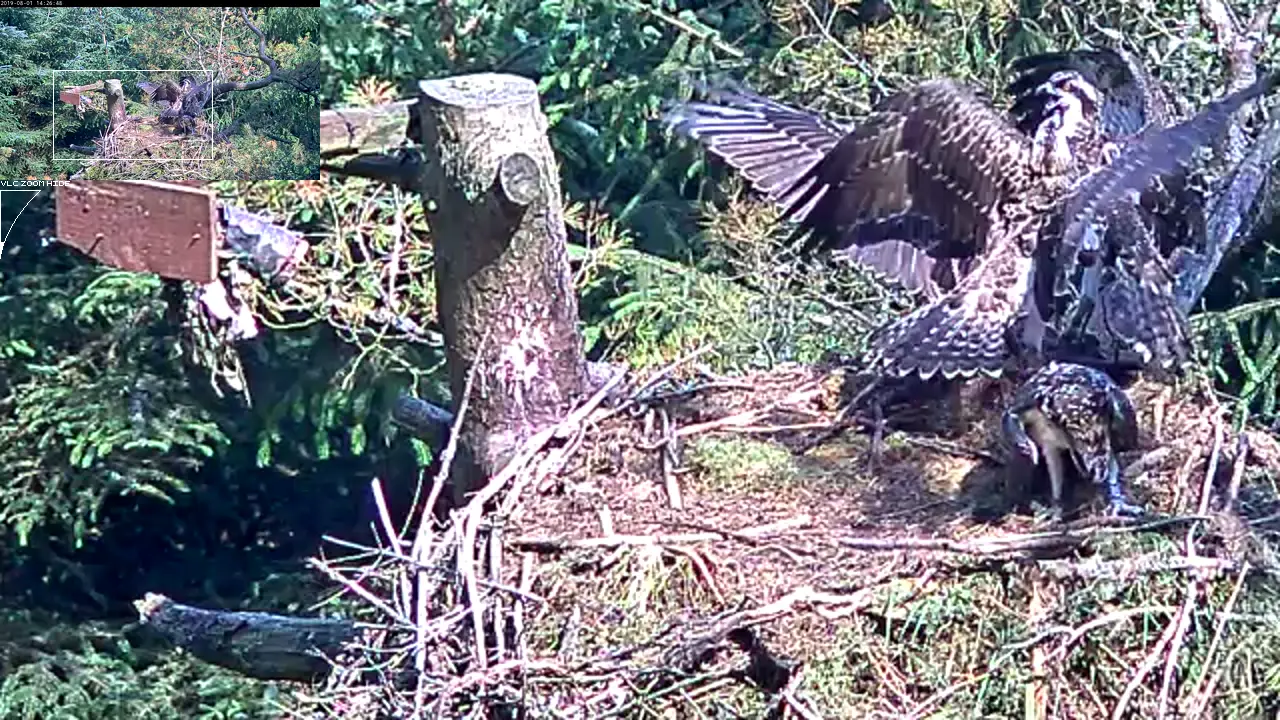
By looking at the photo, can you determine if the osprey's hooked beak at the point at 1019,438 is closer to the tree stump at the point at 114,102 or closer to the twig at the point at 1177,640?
the twig at the point at 1177,640

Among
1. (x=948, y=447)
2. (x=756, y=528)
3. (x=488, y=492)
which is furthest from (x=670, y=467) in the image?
(x=948, y=447)

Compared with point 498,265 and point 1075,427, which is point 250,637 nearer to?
point 498,265

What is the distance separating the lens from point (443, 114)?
3885 mm

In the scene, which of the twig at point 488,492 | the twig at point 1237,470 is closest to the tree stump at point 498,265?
the twig at point 488,492

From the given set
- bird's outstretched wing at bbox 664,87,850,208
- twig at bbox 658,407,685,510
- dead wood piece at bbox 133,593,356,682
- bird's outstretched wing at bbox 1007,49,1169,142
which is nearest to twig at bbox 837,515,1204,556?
twig at bbox 658,407,685,510

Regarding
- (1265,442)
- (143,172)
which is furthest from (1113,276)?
(143,172)

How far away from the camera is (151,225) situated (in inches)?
150

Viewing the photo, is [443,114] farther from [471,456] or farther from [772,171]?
[772,171]

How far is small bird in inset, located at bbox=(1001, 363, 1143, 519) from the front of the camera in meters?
3.58

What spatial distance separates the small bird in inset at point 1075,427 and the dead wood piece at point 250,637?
67.9 inches

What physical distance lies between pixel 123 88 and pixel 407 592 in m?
1.46

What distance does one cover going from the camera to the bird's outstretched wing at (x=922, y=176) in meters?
4.41

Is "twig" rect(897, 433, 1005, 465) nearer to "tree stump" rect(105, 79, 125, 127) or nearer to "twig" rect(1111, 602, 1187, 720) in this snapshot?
"twig" rect(1111, 602, 1187, 720)

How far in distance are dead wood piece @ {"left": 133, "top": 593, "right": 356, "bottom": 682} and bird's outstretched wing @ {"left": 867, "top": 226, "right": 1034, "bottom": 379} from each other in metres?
1.46
